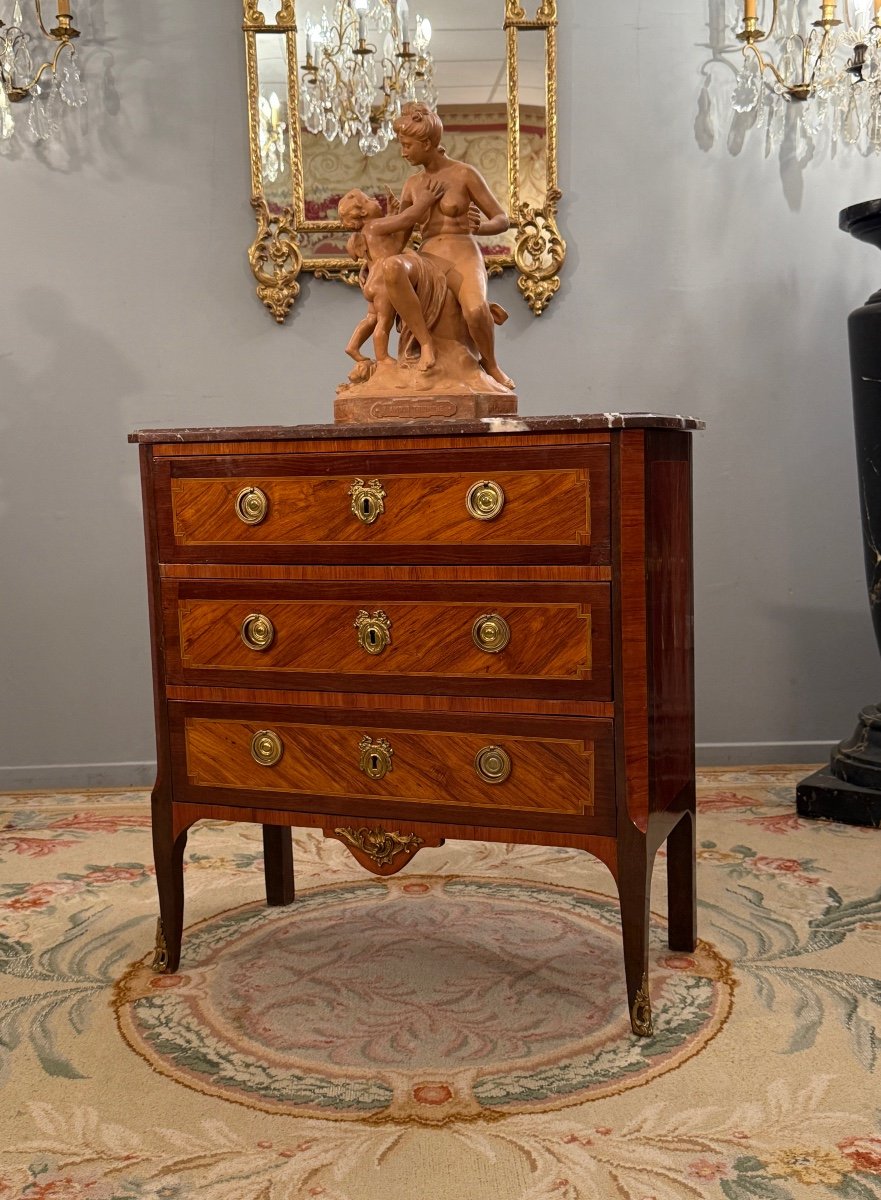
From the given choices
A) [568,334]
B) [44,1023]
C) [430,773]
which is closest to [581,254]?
[568,334]

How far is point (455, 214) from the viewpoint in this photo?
244 cm

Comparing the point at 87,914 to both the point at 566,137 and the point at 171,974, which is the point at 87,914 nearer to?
the point at 171,974

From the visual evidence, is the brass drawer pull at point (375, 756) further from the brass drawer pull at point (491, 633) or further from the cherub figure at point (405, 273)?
the cherub figure at point (405, 273)

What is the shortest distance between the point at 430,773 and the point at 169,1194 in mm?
832

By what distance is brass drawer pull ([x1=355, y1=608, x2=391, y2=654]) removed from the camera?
2223 millimetres

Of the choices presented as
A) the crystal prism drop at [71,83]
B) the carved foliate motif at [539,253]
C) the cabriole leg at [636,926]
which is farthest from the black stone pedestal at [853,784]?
the crystal prism drop at [71,83]

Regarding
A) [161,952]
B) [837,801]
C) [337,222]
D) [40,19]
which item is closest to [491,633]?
[161,952]

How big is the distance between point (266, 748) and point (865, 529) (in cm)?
197

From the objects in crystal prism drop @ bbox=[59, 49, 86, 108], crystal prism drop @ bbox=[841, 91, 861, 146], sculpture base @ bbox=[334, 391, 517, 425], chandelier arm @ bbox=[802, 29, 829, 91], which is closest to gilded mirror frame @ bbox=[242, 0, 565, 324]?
crystal prism drop @ bbox=[59, 49, 86, 108]

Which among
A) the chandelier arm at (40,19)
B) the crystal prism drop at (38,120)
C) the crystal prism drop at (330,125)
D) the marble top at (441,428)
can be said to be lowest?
the marble top at (441,428)

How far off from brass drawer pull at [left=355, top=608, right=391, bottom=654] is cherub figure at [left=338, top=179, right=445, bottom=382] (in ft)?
1.77

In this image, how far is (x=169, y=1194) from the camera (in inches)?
67.7

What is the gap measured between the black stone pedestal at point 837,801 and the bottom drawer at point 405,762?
4.93ft

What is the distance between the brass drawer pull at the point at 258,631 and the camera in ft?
7.58
